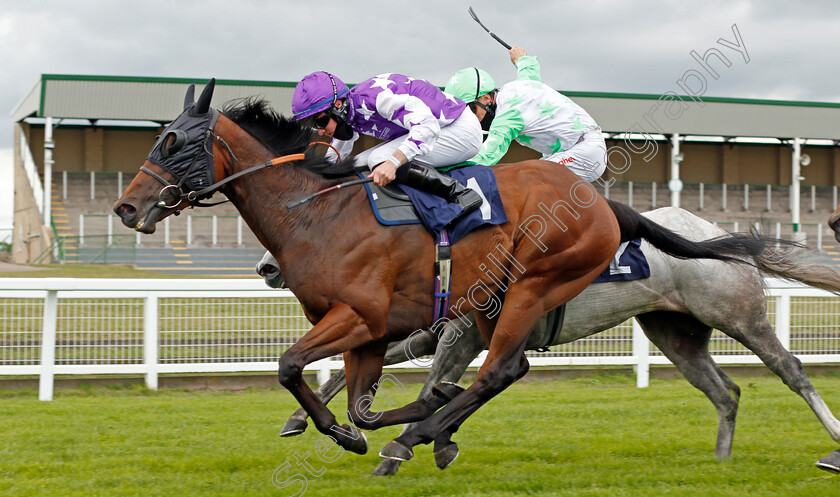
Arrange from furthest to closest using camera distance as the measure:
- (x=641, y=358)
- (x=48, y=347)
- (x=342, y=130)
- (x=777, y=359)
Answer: (x=641, y=358), (x=48, y=347), (x=777, y=359), (x=342, y=130)

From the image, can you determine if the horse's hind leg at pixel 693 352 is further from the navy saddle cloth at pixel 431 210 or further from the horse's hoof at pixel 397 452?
the horse's hoof at pixel 397 452

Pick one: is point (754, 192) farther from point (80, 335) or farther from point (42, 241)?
point (80, 335)

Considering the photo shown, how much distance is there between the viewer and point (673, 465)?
4066 mm

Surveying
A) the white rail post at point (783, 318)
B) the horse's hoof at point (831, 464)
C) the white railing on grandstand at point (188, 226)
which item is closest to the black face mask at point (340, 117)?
the horse's hoof at point (831, 464)

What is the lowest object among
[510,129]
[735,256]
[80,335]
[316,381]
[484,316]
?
[316,381]

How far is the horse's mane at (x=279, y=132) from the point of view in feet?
11.8

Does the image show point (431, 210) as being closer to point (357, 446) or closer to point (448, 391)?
point (448, 391)

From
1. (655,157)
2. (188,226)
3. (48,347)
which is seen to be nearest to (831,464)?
(48,347)

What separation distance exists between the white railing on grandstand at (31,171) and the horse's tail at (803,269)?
19.3 m

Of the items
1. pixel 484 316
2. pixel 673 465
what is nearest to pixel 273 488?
pixel 484 316

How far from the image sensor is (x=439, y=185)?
3.47 metres

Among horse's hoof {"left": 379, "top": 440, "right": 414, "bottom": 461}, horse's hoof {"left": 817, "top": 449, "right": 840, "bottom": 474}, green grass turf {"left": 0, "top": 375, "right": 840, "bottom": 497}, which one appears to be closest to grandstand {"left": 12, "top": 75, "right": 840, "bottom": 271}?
green grass turf {"left": 0, "top": 375, "right": 840, "bottom": 497}

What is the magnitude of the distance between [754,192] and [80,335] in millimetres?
23438

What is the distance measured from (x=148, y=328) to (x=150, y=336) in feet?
0.22
